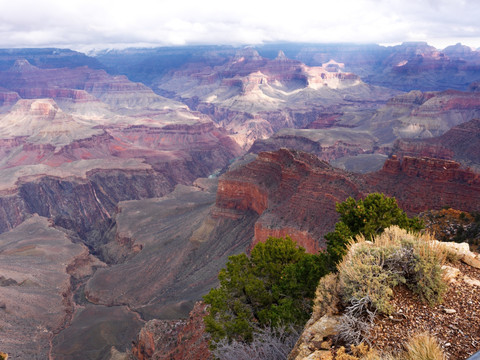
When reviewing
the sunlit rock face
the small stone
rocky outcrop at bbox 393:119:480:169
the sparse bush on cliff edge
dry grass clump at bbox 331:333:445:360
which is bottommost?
the sunlit rock face

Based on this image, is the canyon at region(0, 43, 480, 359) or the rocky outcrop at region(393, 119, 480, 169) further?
the rocky outcrop at region(393, 119, 480, 169)

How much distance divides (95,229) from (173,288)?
4988 cm

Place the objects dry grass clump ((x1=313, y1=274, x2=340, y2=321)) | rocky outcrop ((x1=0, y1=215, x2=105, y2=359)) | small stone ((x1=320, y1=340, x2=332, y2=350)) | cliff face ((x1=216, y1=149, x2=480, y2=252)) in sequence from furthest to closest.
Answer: cliff face ((x1=216, y1=149, x2=480, y2=252)) < rocky outcrop ((x1=0, y1=215, x2=105, y2=359)) < dry grass clump ((x1=313, y1=274, x2=340, y2=321)) < small stone ((x1=320, y1=340, x2=332, y2=350))

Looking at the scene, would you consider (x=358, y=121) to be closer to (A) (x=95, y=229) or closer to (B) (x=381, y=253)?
(A) (x=95, y=229)

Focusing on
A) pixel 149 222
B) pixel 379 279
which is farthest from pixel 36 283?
pixel 379 279

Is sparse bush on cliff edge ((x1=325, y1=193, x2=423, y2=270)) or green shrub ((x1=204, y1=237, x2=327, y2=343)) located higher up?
sparse bush on cliff edge ((x1=325, y1=193, x2=423, y2=270))

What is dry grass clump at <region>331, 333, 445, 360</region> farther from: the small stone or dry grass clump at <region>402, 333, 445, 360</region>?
the small stone

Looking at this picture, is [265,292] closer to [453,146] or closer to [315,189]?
[315,189]

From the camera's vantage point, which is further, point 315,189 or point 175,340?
point 315,189

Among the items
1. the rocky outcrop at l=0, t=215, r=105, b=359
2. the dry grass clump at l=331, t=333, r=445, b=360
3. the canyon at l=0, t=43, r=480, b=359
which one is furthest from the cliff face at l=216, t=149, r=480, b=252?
the dry grass clump at l=331, t=333, r=445, b=360

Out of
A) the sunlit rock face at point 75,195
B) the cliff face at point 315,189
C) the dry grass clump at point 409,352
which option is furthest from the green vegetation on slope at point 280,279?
the sunlit rock face at point 75,195

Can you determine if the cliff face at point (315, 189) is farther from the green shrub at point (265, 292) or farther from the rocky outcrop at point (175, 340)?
the green shrub at point (265, 292)

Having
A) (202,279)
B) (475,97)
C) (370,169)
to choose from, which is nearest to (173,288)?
(202,279)

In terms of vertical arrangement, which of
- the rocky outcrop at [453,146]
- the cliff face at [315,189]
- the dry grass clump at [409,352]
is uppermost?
the dry grass clump at [409,352]
